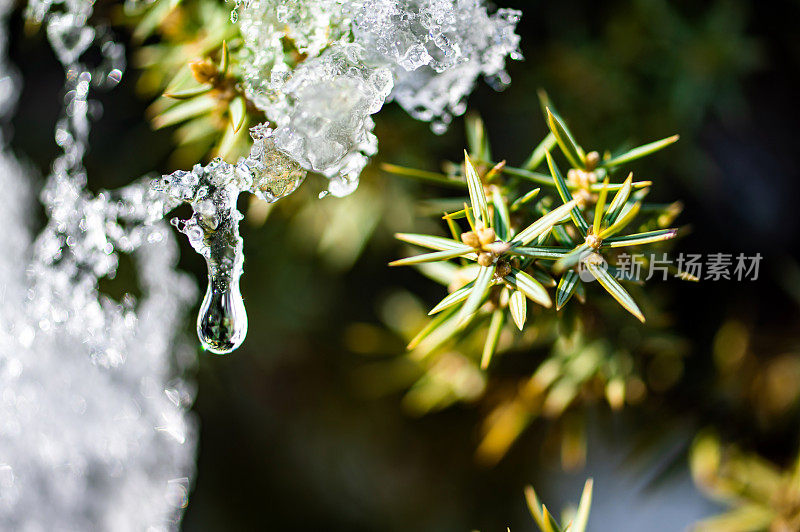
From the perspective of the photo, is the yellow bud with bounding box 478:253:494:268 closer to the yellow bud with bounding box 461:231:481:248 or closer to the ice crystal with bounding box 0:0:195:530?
the yellow bud with bounding box 461:231:481:248

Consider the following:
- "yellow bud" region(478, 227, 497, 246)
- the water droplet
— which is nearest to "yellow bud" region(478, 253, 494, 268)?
"yellow bud" region(478, 227, 497, 246)

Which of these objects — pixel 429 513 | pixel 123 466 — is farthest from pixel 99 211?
pixel 429 513

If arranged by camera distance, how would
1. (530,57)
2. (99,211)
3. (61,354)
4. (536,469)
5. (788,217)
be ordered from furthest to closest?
(536,469) < (788,217) < (530,57) < (61,354) < (99,211)

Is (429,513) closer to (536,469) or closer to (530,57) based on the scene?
(536,469)

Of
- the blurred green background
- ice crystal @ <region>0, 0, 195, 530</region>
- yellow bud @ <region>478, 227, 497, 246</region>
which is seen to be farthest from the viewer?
the blurred green background

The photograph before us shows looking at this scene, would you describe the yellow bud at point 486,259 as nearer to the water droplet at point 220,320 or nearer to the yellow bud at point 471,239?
the yellow bud at point 471,239
